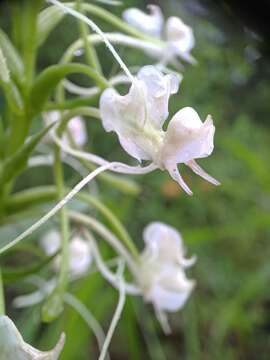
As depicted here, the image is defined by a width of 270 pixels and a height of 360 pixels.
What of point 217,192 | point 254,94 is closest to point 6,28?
point 254,94

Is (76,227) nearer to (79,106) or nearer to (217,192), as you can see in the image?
(79,106)

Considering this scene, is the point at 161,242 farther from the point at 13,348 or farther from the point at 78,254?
the point at 13,348

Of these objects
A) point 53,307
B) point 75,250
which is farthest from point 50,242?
point 53,307

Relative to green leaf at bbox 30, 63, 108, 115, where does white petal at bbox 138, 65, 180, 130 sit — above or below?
above

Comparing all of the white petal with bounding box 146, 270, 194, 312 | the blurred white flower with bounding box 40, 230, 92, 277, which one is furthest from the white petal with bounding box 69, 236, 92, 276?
the white petal with bounding box 146, 270, 194, 312

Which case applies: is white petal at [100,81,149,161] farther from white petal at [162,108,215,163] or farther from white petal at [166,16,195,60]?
white petal at [166,16,195,60]

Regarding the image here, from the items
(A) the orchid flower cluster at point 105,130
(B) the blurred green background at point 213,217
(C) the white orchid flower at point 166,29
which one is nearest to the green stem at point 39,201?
(A) the orchid flower cluster at point 105,130
